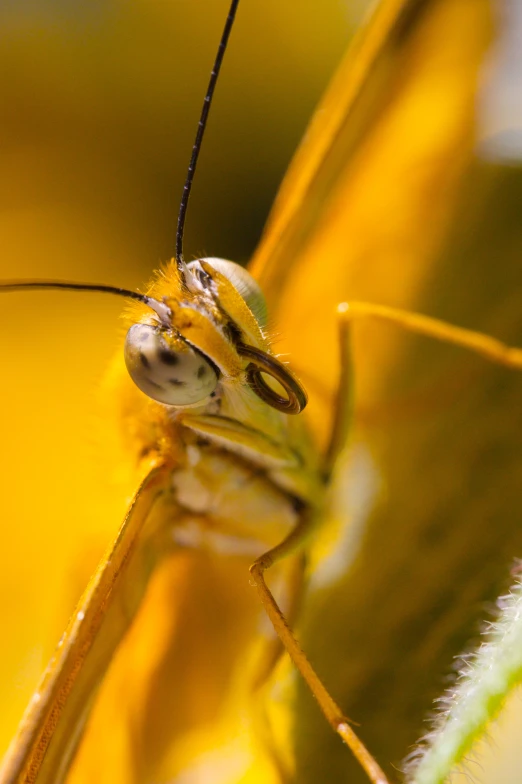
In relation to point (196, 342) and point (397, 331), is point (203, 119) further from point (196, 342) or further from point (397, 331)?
point (397, 331)

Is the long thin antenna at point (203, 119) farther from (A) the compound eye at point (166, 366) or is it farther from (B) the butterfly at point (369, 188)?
(B) the butterfly at point (369, 188)

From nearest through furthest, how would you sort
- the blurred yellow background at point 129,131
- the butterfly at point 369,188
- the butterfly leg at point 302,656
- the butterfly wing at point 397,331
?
the butterfly leg at point 302,656
the butterfly wing at point 397,331
the butterfly at point 369,188
the blurred yellow background at point 129,131

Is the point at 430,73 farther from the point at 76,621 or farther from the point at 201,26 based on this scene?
the point at 76,621

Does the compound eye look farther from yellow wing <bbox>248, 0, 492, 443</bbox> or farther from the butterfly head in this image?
yellow wing <bbox>248, 0, 492, 443</bbox>

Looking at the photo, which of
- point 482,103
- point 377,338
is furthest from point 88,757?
point 482,103

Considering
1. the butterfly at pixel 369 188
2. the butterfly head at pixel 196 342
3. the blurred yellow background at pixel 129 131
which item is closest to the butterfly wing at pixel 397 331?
the butterfly at pixel 369 188

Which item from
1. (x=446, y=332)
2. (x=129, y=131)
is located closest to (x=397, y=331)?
A: (x=446, y=332)
